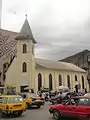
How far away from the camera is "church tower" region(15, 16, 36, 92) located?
150 feet

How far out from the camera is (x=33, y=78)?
45812mm

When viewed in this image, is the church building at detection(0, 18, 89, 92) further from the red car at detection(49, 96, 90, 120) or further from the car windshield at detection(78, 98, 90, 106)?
the car windshield at detection(78, 98, 90, 106)

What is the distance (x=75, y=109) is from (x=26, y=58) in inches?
1335

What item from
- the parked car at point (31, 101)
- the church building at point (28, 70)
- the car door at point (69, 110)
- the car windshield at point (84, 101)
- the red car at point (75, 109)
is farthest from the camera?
the church building at point (28, 70)

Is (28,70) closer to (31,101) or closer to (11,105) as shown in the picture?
→ (31,101)

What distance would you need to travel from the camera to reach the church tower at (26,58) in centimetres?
4569

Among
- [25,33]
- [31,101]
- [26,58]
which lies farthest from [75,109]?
[25,33]

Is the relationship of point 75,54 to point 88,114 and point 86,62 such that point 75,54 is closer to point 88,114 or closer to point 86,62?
point 86,62

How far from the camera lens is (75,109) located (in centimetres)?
1360

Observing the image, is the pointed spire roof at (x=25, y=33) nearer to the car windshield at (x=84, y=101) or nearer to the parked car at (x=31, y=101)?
the parked car at (x=31, y=101)

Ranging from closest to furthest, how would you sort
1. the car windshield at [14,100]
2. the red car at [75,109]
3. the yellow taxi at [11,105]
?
the red car at [75,109] < the yellow taxi at [11,105] < the car windshield at [14,100]

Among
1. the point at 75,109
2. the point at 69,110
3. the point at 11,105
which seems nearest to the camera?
the point at 75,109

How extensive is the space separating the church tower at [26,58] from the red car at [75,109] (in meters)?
30.2

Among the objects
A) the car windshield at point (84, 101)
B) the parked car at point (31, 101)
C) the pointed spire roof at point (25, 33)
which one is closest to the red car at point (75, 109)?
the car windshield at point (84, 101)
